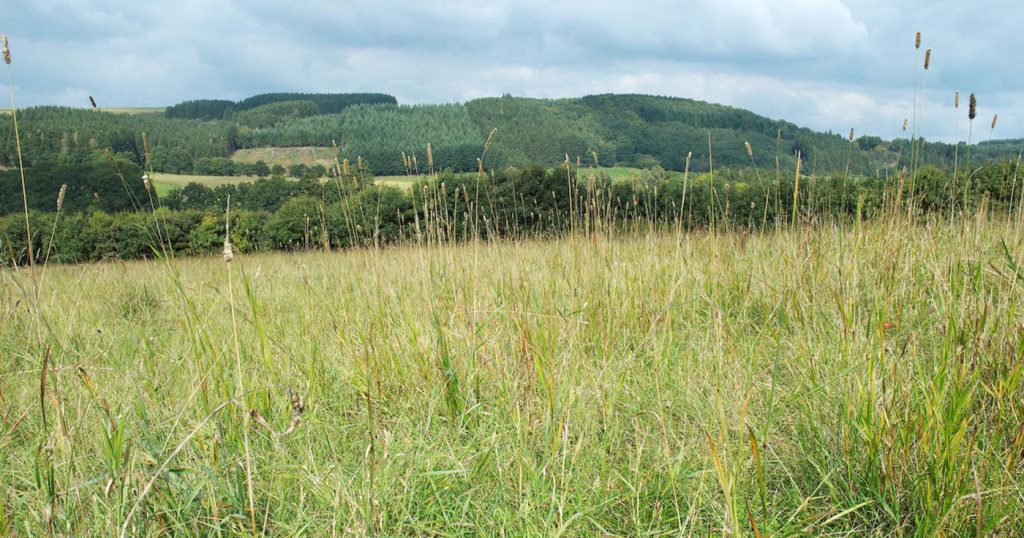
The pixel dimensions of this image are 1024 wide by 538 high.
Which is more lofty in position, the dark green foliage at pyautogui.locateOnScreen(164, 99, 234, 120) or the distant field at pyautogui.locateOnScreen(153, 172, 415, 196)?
the dark green foliage at pyautogui.locateOnScreen(164, 99, 234, 120)

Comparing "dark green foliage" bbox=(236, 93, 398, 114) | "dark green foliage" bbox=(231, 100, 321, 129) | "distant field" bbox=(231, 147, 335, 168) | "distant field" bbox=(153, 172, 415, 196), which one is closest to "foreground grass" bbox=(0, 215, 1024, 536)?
"distant field" bbox=(153, 172, 415, 196)

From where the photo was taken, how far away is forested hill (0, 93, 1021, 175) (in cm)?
5600

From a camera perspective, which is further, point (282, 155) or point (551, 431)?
point (282, 155)

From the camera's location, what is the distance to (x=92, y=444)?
199cm

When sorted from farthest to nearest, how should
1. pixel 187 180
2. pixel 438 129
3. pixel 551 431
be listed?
pixel 438 129 → pixel 187 180 → pixel 551 431

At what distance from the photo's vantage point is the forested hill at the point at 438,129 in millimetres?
56000

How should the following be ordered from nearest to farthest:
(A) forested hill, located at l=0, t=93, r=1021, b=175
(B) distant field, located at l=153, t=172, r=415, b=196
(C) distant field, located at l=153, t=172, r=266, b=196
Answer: (C) distant field, located at l=153, t=172, r=266, b=196 → (B) distant field, located at l=153, t=172, r=415, b=196 → (A) forested hill, located at l=0, t=93, r=1021, b=175

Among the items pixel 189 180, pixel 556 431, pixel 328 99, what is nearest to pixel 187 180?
pixel 189 180

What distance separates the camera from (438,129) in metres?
85.8

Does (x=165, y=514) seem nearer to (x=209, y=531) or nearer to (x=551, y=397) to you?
(x=209, y=531)

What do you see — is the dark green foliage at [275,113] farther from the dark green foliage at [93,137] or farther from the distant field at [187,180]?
the distant field at [187,180]

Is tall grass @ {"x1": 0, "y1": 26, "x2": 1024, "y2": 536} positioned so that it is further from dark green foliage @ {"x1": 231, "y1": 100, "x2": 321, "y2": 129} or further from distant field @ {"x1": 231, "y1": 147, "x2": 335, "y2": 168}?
dark green foliage @ {"x1": 231, "y1": 100, "x2": 321, "y2": 129}

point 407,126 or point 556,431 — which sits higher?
point 407,126

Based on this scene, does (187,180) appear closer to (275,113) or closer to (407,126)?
(407,126)
